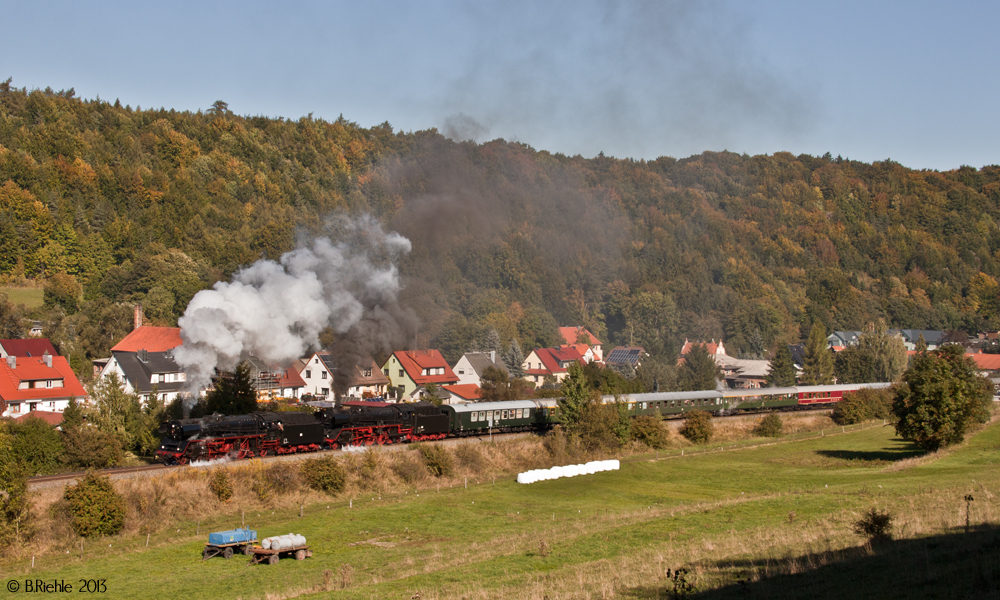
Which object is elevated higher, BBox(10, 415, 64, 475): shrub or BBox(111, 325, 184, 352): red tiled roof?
BBox(111, 325, 184, 352): red tiled roof

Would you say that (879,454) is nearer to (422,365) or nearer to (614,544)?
(614,544)

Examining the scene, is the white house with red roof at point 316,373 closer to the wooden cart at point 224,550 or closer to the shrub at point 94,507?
the shrub at point 94,507

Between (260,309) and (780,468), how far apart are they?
40.7m

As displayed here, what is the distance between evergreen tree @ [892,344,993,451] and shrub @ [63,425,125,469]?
177 ft

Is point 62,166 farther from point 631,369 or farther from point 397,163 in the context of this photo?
point 631,369

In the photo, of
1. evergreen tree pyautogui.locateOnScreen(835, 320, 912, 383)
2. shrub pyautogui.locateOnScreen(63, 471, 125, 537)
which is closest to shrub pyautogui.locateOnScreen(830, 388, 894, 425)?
evergreen tree pyautogui.locateOnScreen(835, 320, 912, 383)

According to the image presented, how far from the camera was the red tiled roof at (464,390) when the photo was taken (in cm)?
9500

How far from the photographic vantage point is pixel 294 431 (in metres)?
48.9

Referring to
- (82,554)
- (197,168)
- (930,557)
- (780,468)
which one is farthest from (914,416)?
(197,168)

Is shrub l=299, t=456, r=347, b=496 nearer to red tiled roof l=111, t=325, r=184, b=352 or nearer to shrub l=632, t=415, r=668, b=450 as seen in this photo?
shrub l=632, t=415, r=668, b=450

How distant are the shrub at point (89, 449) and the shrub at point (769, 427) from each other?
58.9m

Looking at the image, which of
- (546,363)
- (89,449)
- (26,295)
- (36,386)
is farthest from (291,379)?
(26,295)

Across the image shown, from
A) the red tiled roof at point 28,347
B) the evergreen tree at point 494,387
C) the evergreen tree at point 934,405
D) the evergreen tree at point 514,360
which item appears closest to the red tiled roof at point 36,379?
the red tiled roof at point 28,347

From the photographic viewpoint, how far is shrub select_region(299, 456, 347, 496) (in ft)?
149
